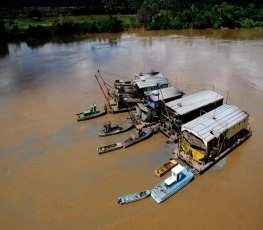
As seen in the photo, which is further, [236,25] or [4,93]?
[236,25]

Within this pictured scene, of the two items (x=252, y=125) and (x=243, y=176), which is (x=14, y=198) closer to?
(x=243, y=176)

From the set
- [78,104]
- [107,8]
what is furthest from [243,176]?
[107,8]

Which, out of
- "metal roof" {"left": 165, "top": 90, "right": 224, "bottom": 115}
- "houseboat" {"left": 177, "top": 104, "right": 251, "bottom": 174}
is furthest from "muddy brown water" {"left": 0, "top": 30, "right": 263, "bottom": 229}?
"metal roof" {"left": 165, "top": 90, "right": 224, "bottom": 115}

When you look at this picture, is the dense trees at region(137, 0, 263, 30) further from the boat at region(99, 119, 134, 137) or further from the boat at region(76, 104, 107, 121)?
the boat at region(99, 119, 134, 137)

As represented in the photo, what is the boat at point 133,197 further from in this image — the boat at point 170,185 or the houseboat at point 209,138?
the houseboat at point 209,138

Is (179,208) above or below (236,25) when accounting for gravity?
below

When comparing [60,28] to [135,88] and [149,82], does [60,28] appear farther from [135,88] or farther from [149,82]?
[149,82]
